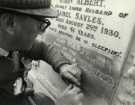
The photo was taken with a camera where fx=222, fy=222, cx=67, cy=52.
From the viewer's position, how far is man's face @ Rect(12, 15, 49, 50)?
2.49 feet

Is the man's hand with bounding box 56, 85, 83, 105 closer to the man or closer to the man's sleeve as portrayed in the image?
the man

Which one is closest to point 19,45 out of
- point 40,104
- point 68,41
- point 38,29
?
point 38,29

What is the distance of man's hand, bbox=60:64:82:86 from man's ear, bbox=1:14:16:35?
0.91 feet

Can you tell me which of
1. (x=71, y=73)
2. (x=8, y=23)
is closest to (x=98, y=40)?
(x=71, y=73)

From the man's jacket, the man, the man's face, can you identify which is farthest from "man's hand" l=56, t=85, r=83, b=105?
the man's face

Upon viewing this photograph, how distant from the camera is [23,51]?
0.95 meters

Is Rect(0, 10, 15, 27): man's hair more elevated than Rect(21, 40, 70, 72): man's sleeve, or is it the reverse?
Rect(0, 10, 15, 27): man's hair

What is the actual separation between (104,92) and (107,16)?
26cm

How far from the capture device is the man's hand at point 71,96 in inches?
33.9

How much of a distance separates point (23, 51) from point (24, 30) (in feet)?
0.62

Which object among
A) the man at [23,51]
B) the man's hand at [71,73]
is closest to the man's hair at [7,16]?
the man at [23,51]

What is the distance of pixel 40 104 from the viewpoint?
1.00 metres

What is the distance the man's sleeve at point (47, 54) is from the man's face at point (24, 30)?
0.16 metres

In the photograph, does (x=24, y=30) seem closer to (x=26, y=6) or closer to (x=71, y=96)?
(x=26, y=6)
